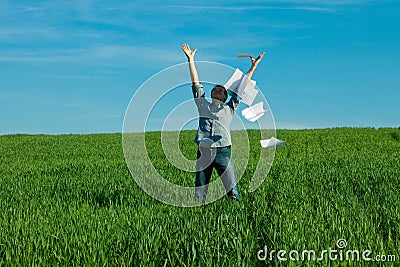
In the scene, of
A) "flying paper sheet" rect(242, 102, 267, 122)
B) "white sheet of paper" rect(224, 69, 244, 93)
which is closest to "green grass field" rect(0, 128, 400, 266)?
"flying paper sheet" rect(242, 102, 267, 122)

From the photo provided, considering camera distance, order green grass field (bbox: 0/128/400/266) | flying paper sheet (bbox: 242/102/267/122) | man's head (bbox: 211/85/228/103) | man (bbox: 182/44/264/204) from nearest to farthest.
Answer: green grass field (bbox: 0/128/400/266) < flying paper sheet (bbox: 242/102/267/122) < man (bbox: 182/44/264/204) < man's head (bbox: 211/85/228/103)

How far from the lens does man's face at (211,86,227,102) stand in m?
7.54

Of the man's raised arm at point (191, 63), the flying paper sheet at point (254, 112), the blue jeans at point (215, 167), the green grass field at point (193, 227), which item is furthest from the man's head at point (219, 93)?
the green grass field at point (193, 227)

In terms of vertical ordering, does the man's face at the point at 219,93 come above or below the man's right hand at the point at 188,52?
below

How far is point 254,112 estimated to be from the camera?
6.95 meters

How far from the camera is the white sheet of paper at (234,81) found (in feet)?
23.2

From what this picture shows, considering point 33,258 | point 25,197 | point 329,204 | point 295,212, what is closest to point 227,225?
point 295,212

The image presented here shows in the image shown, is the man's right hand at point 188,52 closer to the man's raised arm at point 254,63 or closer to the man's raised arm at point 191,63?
the man's raised arm at point 191,63

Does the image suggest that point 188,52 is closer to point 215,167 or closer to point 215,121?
point 215,121

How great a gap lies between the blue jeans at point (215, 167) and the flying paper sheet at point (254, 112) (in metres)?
0.83

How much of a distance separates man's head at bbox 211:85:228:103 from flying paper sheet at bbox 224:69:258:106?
8.3 inches

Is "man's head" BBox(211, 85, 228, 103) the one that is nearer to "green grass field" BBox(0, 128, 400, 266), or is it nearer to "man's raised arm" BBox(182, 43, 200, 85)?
"man's raised arm" BBox(182, 43, 200, 85)

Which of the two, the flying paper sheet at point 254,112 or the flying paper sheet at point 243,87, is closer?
the flying paper sheet at point 254,112

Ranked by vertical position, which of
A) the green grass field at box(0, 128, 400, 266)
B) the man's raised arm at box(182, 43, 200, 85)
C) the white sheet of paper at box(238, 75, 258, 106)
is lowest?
the green grass field at box(0, 128, 400, 266)
